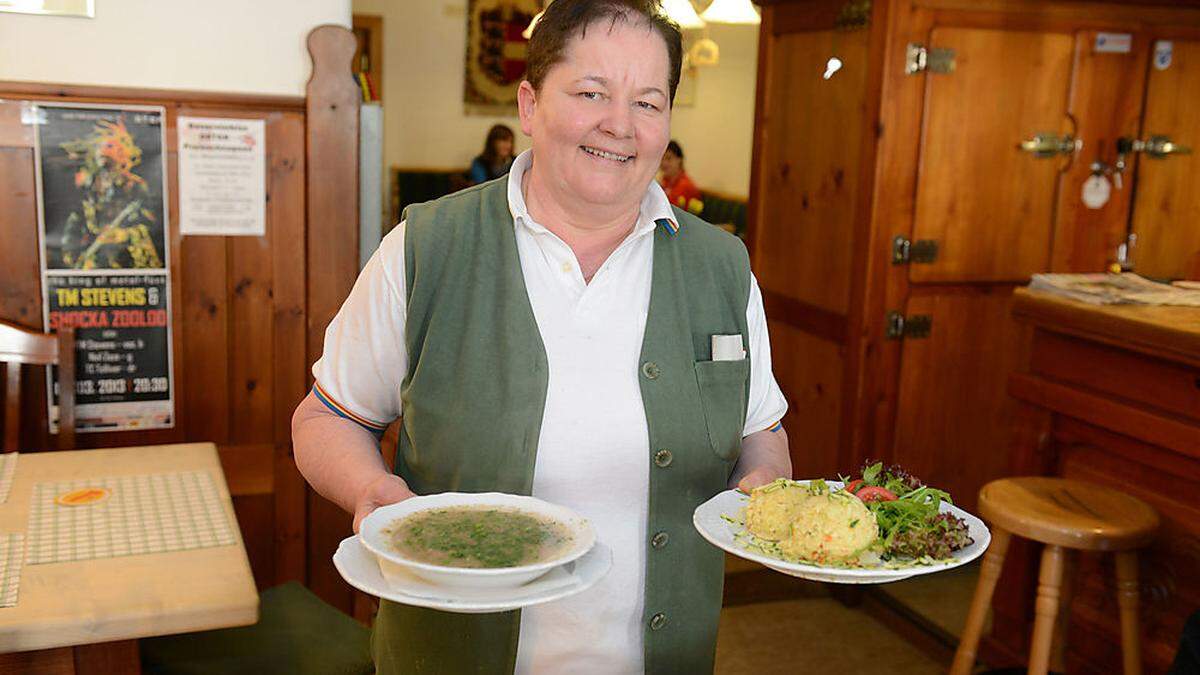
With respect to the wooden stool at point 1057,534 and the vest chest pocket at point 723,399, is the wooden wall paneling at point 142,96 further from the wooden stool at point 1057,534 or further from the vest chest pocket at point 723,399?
the wooden stool at point 1057,534

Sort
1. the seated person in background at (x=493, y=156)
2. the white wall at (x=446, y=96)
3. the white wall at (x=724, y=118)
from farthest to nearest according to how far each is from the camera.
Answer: the white wall at (x=724, y=118), the white wall at (x=446, y=96), the seated person in background at (x=493, y=156)

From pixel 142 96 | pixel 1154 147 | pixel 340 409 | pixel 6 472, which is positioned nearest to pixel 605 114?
pixel 340 409

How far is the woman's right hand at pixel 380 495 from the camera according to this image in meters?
1.39

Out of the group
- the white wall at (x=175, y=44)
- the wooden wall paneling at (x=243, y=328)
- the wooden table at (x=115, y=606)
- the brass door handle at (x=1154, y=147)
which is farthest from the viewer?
the brass door handle at (x=1154, y=147)

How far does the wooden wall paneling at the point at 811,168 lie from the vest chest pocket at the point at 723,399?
2375 millimetres

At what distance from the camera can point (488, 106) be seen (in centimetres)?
924

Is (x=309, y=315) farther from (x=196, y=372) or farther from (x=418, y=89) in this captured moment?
(x=418, y=89)

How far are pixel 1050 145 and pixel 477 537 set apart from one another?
330 cm

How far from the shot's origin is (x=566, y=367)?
149 cm

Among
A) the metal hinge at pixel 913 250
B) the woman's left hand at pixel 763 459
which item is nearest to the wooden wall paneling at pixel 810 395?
the metal hinge at pixel 913 250

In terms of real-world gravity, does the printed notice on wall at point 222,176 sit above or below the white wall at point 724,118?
below

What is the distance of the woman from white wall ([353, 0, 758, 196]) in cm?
743

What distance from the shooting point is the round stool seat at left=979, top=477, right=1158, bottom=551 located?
2.40 metres

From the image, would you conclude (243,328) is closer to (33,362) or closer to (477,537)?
(33,362)
